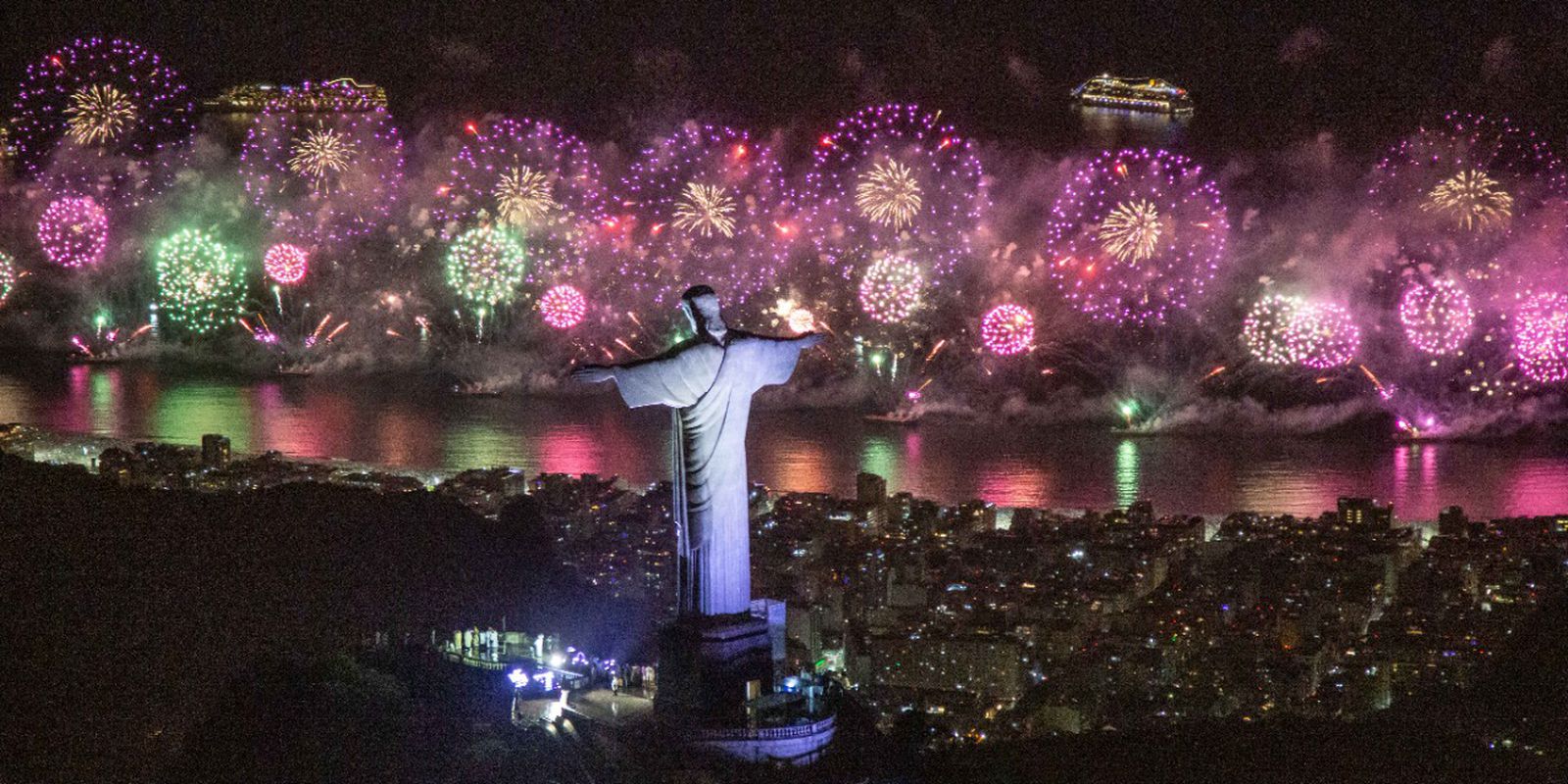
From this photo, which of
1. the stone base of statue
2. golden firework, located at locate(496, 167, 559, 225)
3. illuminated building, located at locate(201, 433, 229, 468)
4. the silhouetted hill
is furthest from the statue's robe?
golden firework, located at locate(496, 167, 559, 225)

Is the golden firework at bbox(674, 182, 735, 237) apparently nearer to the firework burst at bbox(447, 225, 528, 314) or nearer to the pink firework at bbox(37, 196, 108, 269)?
the firework burst at bbox(447, 225, 528, 314)

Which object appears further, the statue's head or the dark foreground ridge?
the dark foreground ridge

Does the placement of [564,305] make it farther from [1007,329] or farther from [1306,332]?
[1306,332]

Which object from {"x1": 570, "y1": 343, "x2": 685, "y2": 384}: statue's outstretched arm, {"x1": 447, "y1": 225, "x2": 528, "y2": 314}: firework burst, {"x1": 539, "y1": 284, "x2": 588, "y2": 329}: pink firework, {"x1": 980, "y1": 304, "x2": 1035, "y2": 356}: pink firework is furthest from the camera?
{"x1": 447, "y1": 225, "x2": 528, "y2": 314}: firework burst

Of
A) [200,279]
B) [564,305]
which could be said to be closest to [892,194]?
[564,305]

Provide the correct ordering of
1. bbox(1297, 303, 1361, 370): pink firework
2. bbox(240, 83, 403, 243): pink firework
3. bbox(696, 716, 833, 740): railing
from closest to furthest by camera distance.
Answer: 1. bbox(696, 716, 833, 740): railing
2. bbox(1297, 303, 1361, 370): pink firework
3. bbox(240, 83, 403, 243): pink firework

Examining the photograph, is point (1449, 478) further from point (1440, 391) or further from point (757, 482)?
point (757, 482)

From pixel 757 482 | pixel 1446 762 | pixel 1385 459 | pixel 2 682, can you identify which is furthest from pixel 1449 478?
pixel 2 682

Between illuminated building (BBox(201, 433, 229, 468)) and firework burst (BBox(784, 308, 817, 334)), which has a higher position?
firework burst (BBox(784, 308, 817, 334))

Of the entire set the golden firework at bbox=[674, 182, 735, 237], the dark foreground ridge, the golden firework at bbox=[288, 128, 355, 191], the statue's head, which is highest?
the golden firework at bbox=[288, 128, 355, 191]
